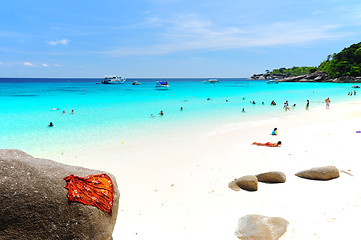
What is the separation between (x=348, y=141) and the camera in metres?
14.8

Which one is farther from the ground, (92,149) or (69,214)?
(69,214)

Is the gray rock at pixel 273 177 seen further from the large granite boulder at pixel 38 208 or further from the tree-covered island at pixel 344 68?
the tree-covered island at pixel 344 68

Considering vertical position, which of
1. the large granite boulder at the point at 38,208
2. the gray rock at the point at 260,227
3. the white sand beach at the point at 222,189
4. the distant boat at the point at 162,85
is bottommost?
the white sand beach at the point at 222,189

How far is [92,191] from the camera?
5316 millimetres

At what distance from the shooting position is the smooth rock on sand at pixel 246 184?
29.5 feet

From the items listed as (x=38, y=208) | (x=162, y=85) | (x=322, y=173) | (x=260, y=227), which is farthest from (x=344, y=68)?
(x=38, y=208)

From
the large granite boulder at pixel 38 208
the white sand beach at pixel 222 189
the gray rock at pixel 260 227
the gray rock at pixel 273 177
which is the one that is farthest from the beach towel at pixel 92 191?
the gray rock at pixel 273 177

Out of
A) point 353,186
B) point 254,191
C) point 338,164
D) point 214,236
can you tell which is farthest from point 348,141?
point 214,236

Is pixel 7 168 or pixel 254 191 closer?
pixel 7 168

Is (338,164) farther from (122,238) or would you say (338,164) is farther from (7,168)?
(7,168)

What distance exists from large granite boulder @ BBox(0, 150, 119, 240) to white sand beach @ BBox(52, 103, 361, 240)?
6.65 ft

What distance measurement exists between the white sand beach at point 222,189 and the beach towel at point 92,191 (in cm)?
179

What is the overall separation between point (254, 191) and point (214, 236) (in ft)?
9.74

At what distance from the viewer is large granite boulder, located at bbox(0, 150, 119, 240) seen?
14.9 feet
